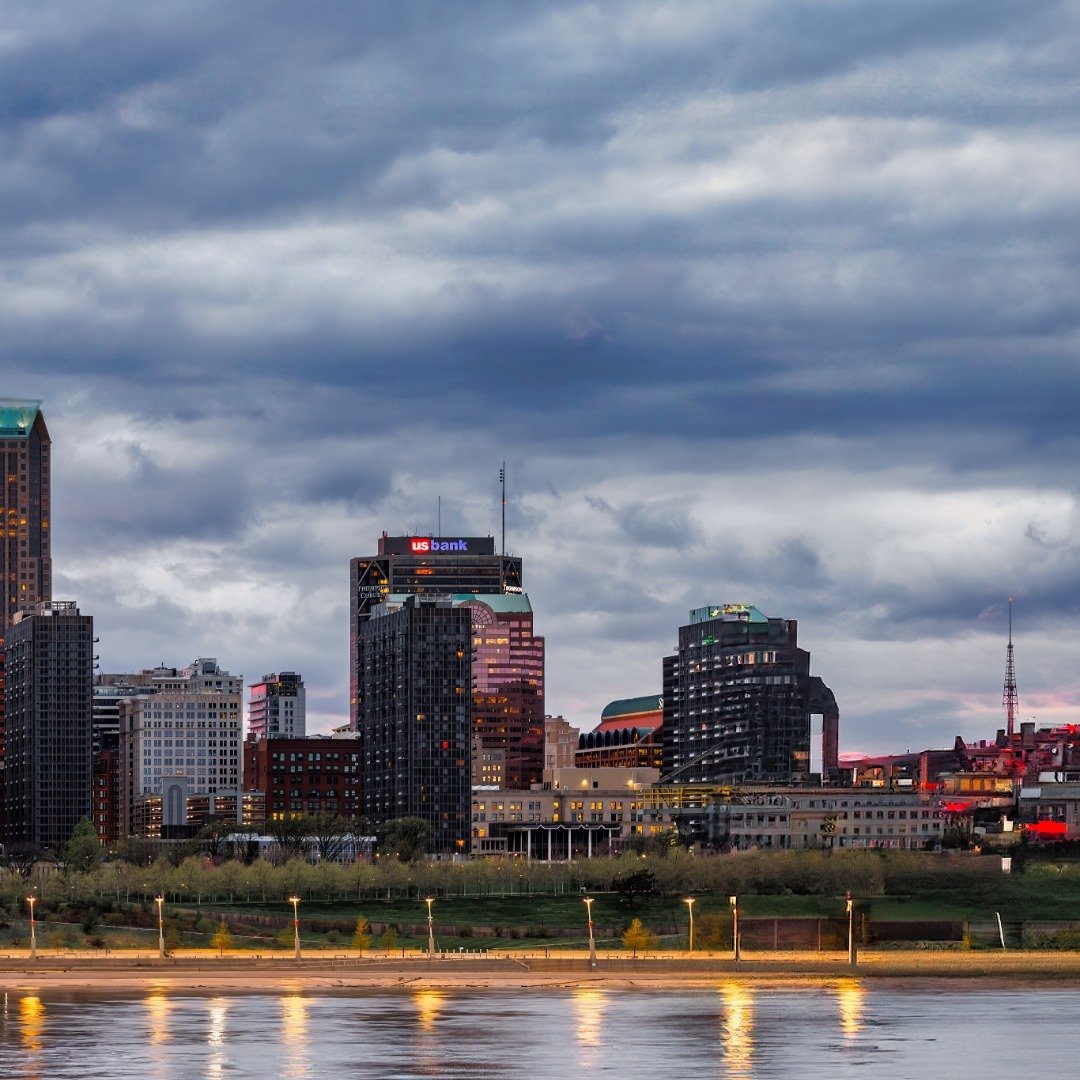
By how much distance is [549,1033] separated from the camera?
4729 inches

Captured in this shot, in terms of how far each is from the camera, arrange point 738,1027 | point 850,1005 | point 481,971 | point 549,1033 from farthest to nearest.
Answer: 1. point 481,971
2. point 850,1005
3. point 738,1027
4. point 549,1033

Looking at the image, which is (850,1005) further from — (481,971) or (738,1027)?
(481,971)

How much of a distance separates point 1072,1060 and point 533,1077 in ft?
83.5

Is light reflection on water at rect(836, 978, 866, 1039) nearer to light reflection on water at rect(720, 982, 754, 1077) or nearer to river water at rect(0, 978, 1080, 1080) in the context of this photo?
river water at rect(0, 978, 1080, 1080)

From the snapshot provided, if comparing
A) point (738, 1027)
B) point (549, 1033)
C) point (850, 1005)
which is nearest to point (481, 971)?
point (850, 1005)

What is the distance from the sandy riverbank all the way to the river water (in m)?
4.98

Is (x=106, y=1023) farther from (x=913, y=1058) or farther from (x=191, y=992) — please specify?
(x=913, y=1058)

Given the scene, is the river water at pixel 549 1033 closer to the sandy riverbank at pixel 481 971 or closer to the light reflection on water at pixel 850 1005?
the light reflection on water at pixel 850 1005

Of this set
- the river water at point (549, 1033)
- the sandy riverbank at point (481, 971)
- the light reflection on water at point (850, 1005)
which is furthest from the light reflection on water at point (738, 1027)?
the sandy riverbank at point (481, 971)

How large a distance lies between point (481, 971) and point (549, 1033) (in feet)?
163

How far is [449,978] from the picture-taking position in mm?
163375

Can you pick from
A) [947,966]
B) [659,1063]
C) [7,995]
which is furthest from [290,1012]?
[947,966]

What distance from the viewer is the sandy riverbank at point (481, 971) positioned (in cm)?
15825

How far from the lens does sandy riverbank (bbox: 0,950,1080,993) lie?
158250 millimetres
